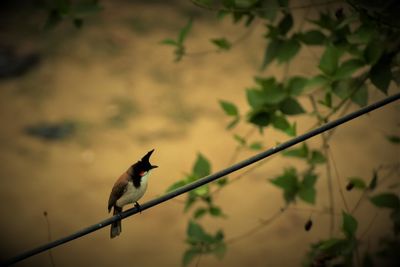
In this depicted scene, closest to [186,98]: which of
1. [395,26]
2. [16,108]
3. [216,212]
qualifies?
[16,108]

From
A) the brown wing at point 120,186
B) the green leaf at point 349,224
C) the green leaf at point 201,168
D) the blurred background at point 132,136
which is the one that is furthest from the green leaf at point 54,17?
the blurred background at point 132,136

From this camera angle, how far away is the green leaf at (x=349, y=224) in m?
1.42

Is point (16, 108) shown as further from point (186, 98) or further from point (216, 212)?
point (216, 212)

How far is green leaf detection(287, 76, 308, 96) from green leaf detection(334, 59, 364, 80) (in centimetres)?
16

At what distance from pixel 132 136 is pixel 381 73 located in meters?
4.26

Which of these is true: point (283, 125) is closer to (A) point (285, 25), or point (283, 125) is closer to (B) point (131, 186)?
(A) point (285, 25)

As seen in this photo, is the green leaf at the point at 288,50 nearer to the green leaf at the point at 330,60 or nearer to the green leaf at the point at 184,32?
the green leaf at the point at 330,60

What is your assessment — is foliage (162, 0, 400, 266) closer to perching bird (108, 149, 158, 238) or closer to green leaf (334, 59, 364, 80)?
green leaf (334, 59, 364, 80)

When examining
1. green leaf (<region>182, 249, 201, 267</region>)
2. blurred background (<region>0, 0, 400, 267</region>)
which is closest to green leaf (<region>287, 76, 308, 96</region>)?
green leaf (<region>182, 249, 201, 267</region>)

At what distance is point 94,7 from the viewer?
1.88 metres

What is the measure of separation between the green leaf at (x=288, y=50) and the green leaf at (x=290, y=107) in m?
0.21

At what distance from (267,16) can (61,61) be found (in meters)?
5.82

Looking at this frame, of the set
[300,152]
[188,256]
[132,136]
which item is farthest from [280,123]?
[132,136]

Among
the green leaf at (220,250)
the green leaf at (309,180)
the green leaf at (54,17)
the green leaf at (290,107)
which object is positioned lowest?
the green leaf at (220,250)
